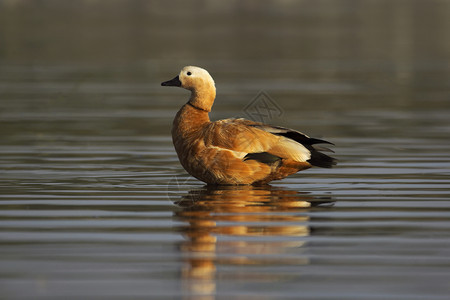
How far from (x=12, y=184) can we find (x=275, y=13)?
84302 mm

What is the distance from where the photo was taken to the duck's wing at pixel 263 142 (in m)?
11.5

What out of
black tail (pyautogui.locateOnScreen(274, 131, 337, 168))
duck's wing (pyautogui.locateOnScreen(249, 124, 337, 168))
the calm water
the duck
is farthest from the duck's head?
black tail (pyautogui.locateOnScreen(274, 131, 337, 168))

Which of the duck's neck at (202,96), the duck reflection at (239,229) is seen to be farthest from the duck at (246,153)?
the duck's neck at (202,96)

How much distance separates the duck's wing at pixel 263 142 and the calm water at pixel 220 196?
386 millimetres

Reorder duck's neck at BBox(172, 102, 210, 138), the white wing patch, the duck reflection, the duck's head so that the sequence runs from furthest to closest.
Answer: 1. the duck's head
2. duck's neck at BBox(172, 102, 210, 138)
3. the white wing patch
4. the duck reflection

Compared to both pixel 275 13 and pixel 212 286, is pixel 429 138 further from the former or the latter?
pixel 275 13

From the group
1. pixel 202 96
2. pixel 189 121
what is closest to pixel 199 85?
pixel 202 96

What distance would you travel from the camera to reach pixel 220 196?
36.5 feet

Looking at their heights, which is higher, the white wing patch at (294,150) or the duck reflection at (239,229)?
the white wing patch at (294,150)

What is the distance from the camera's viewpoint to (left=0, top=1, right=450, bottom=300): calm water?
7465 mm

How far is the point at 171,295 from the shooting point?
7012mm

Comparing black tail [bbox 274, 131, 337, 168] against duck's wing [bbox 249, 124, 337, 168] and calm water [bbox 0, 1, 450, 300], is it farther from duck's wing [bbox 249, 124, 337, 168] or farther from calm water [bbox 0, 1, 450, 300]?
calm water [bbox 0, 1, 450, 300]

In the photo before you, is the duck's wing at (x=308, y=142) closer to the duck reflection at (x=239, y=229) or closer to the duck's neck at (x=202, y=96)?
the duck reflection at (x=239, y=229)

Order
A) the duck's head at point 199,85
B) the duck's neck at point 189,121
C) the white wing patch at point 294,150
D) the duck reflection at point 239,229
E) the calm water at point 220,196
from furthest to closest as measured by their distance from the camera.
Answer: the duck's head at point 199,85, the duck's neck at point 189,121, the white wing patch at point 294,150, the duck reflection at point 239,229, the calm water at point 220,196
